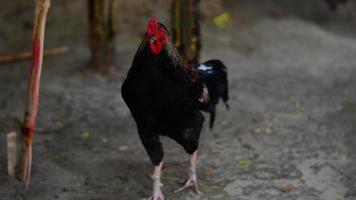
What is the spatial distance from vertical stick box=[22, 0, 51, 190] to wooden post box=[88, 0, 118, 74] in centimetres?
294

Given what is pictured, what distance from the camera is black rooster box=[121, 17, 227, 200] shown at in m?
4.91

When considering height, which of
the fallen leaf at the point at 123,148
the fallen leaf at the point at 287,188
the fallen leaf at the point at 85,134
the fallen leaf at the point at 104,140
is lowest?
the fallen leaf at the point at 287,188

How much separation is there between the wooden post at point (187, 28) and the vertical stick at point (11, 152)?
224 cm

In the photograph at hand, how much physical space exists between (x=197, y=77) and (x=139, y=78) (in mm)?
696

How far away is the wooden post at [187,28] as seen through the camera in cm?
700

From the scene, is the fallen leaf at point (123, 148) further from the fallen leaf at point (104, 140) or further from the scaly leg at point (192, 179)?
the scaly leg at point (192, 179)

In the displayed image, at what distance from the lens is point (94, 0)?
8109 mm

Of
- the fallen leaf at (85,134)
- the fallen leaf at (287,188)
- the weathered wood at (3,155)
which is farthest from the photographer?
the fallen leaf at (85,134)

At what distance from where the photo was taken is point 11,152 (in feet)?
18.6

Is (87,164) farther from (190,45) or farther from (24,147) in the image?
(190,45)

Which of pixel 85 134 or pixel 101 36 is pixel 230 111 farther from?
pixel 101 36

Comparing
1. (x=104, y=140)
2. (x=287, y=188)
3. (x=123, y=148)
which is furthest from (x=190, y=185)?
(x=104, y=140)

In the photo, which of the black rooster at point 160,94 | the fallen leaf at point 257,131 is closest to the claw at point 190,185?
the black rooster at point 160,94

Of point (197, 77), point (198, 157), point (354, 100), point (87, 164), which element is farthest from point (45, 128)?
point (354, 100)
